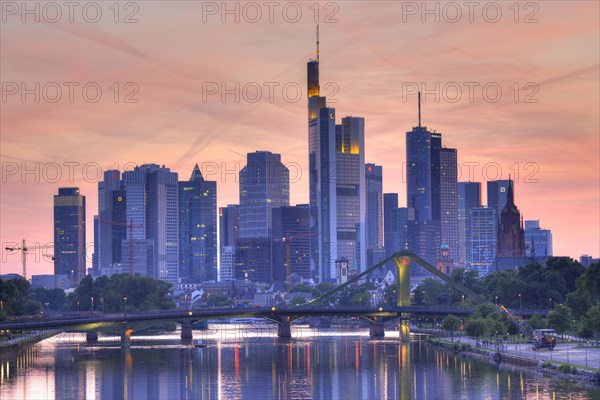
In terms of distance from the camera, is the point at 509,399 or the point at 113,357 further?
the point at 113,357

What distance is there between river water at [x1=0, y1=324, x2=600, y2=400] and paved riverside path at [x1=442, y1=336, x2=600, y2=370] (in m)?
5.06

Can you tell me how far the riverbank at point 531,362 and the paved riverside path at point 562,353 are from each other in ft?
1.45

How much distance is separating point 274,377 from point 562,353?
3796 cm

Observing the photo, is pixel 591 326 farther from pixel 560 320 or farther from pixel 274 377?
pixel 274 377

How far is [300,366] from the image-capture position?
166 m

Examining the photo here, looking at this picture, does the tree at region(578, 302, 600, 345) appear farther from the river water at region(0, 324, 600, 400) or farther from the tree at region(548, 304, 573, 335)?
the river water at region(0, 324, 600, 400)

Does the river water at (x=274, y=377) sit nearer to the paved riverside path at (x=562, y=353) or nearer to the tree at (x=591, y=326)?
the paved riverside path at (x=562, y=353)

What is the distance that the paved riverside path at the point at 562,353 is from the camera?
145325 millimetres

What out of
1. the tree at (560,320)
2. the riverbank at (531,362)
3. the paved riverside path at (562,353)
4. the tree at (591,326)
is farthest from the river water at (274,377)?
the tree at (560,320)

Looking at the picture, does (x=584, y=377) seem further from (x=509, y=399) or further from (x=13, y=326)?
(x=13, y=326)

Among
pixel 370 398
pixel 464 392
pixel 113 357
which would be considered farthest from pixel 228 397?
pixel 113 357

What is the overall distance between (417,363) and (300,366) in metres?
15.3

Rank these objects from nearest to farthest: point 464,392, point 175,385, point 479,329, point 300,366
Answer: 1. point 464,392
2. point 175,385
3. point 300,366
4. point 479,329

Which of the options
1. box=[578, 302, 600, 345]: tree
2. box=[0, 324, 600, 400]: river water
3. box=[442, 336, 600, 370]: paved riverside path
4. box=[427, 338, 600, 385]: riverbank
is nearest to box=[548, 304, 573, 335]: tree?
box=[442, 336, 600, 370]: paved riverside path
